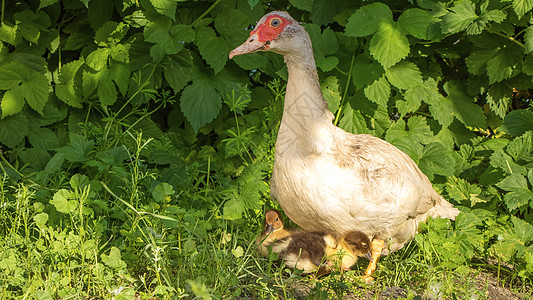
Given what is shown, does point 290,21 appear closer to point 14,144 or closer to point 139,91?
point 139,91

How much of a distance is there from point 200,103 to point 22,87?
1300mm

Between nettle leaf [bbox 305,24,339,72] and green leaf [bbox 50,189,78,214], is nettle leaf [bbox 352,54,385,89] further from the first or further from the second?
green leaf [bbox 50,189,78,214]

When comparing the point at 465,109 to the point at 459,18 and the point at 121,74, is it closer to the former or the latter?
the point at 459,18

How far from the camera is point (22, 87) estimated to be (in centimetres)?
436

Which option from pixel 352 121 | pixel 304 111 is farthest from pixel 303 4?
pixel 304 111

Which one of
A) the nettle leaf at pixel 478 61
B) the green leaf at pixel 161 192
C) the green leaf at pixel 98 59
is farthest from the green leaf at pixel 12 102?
the nettle leaf at pixel 478 61

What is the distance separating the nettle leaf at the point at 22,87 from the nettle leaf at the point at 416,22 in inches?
102

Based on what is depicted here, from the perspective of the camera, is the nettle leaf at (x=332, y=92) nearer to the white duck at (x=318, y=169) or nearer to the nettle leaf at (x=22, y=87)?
the white duck at (x=318, y=169)

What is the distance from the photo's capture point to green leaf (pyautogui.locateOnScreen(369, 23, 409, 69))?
3926 millimetres

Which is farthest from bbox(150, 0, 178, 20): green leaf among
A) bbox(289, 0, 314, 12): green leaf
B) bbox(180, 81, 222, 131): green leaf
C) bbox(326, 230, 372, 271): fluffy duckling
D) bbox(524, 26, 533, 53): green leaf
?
bbox(524, 26, 533, 53): green leaf

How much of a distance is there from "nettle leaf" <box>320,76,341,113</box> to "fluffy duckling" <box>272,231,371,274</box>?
114 centimetres

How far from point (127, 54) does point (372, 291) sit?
2.40 meters

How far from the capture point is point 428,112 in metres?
4.90

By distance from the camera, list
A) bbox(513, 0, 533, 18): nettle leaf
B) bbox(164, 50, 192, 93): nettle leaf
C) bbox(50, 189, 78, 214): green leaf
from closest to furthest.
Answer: bbox(50, 189, 78, 214): green leaf
bbox(513, 0, 533, 18): nettle leaf
bbox(164, 50, 192, 93): nettle leaf
